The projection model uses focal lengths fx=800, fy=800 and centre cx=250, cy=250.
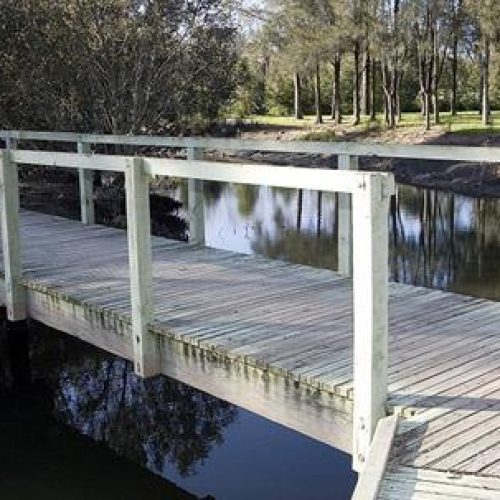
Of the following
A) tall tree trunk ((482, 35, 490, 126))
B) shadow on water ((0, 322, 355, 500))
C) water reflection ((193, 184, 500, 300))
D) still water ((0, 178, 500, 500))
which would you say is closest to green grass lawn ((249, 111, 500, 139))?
tall tree trunk ((482, 35, 490, 126))

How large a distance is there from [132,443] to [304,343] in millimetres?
2683

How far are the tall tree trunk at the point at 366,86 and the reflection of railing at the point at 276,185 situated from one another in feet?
100

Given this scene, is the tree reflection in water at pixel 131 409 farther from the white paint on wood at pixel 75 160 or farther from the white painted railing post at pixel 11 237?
the white paint on wood at pixel 75 160

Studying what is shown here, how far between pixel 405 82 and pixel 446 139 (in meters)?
18.4

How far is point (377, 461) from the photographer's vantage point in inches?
134

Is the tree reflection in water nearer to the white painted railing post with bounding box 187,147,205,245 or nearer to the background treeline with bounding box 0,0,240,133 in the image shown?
the white painted railing post with bounding box 187,147,205,245

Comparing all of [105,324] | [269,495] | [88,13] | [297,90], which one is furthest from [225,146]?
[297,90]

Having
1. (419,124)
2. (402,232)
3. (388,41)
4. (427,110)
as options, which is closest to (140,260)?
(402,232)

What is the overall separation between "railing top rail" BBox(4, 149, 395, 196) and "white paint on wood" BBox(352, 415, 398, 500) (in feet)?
3.55

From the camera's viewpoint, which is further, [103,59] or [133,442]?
[103,59]

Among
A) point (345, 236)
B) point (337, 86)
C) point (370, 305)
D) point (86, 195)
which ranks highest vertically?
point (337, 86)

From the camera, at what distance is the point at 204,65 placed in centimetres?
1912

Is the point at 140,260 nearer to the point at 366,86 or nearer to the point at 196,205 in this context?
the point at 196,205

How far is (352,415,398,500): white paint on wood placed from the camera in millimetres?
3213
